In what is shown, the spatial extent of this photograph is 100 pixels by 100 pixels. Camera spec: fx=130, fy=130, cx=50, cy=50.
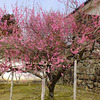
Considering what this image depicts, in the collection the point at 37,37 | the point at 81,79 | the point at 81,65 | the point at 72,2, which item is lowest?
the point at 81,79

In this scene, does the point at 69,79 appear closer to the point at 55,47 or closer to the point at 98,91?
the point at 98,91

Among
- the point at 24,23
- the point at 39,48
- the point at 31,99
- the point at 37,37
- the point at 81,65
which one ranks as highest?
the point at 24,23

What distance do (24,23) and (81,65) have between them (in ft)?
16.9

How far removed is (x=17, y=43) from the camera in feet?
19.8

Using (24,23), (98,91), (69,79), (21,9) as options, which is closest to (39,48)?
(24,23)

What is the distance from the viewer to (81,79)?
9320 millimetres

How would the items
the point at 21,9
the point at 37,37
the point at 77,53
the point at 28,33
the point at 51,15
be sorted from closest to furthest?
the point at 77,53 → the point at 37,37 → the point at 28,33 → the point at 21,9 → the point at 51,15

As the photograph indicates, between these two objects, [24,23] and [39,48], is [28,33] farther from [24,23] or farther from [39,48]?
[39,48]

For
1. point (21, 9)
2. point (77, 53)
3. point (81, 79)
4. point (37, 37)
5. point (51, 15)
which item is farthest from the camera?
point (81, 79)

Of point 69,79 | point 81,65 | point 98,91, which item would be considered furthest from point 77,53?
point 69,79

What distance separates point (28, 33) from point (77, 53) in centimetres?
287

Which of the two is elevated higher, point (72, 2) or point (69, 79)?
point (72, 2)

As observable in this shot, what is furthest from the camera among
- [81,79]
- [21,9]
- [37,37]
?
[81,79]

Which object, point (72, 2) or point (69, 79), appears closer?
point (72, 2)
